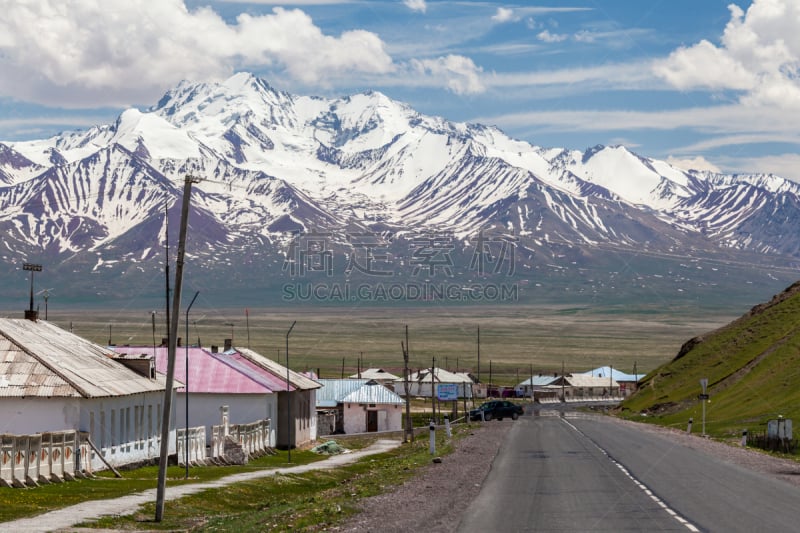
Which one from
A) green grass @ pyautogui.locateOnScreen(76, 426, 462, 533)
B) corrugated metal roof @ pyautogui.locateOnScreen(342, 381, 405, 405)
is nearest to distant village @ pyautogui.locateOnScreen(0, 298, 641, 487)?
green grass @ pyautogui.locateOnScreen(76, 426, 462, 533)

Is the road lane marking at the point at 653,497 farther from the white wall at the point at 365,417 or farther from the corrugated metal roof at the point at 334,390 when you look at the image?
the corrugated metal roof at the point at 334,390

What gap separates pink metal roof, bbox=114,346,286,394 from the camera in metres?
66.9

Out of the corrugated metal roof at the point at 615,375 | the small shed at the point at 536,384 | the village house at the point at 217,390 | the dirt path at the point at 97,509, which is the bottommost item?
the dirt path at the point at 97,509

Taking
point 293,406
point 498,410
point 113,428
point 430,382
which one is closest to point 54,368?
point 113,428

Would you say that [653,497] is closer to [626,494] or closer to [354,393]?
[626,494]

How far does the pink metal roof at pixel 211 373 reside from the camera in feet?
219

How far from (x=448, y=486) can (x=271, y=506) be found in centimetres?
528

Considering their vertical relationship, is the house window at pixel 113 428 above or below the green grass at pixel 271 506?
above

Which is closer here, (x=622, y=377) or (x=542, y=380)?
(x=542, y=380)

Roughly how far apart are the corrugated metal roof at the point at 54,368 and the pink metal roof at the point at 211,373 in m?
16.7

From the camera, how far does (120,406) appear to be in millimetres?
45750

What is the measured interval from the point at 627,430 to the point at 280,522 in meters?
46.2

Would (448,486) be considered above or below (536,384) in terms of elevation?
below

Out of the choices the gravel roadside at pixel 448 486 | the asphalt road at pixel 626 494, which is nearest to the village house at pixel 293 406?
the gravel roadside at pixel 448 486
